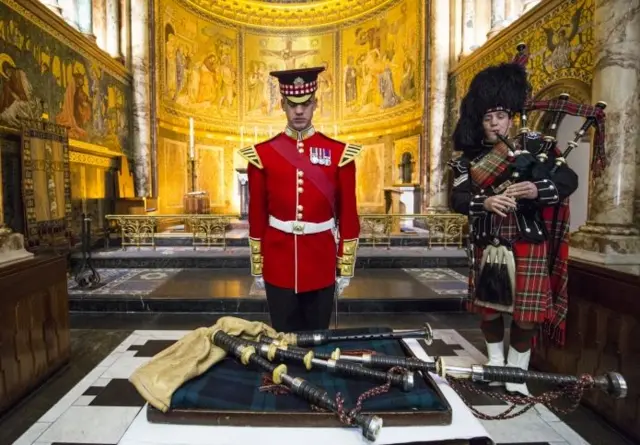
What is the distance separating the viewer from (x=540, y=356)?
309 cm

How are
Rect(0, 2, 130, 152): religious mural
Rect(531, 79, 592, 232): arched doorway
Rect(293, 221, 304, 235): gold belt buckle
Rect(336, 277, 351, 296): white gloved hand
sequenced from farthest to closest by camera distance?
Rect(531, 79, 592, 232): arched doorway
Rect(0, 2, 130, 152): religious mural
Rect(336, 277, 351, 296): white gloved hand
Rect(293, 221, 304, 235): gold belt buckle

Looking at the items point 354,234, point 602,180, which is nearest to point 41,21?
point 354,234

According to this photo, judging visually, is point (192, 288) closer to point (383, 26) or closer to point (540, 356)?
point (540, 356)

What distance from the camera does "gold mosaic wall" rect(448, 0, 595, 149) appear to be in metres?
5.75

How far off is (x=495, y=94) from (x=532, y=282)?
3.74 feet

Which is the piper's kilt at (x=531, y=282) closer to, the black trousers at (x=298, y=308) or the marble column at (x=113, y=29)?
the black trousers at (x=298, y=308)

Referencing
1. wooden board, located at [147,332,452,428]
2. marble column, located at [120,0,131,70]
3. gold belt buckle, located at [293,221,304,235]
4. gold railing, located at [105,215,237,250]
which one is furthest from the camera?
marble column, located at [120,0,131,70]

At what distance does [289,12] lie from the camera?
15367 millimetres

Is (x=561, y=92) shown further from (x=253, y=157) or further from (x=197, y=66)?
(x=197, y=66)

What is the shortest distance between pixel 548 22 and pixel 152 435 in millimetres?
8395

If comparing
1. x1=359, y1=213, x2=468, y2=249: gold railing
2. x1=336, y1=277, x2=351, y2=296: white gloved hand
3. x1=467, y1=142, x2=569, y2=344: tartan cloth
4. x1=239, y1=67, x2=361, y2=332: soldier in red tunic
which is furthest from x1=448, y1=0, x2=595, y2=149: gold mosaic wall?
x1=336, y1=277, x2=351, y2=296: white gloved hand

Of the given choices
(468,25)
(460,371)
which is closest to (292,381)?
(460,371)

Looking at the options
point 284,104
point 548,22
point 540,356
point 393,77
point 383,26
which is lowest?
point 540,356

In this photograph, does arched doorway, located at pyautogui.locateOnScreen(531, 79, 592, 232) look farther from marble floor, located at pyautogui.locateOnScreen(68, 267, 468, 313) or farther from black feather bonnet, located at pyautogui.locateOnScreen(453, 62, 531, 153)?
black feather bonnet, located at pyautogui.locateOnScreen(453, 62, 531, 153)
